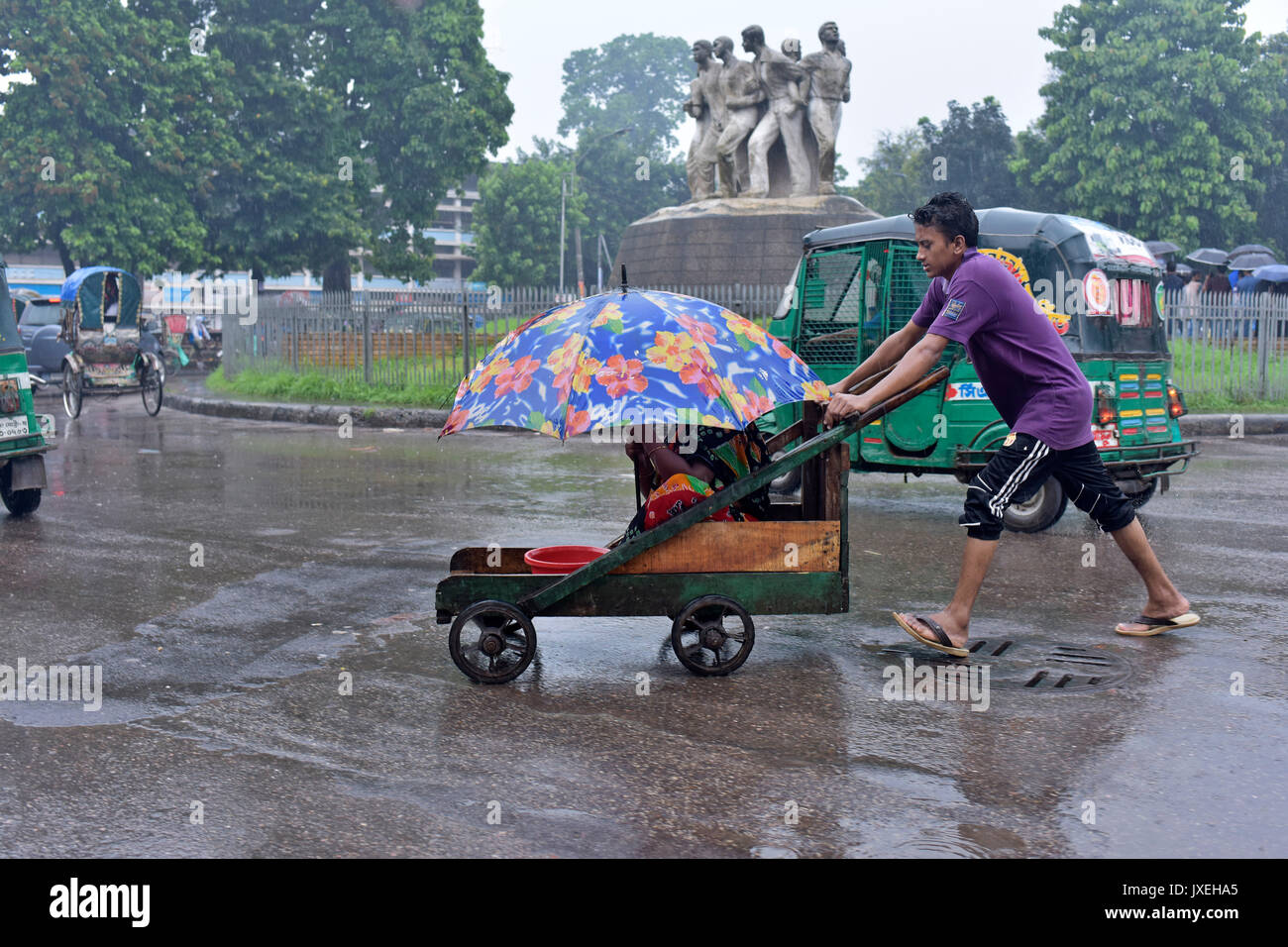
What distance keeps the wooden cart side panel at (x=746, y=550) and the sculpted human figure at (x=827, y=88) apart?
789 inches

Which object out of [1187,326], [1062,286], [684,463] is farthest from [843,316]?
[1187,326]

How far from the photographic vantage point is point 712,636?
17.3 ft

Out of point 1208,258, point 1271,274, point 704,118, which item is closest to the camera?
point 704,118

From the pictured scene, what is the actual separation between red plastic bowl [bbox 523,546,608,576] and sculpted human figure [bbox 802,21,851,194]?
1981 cm

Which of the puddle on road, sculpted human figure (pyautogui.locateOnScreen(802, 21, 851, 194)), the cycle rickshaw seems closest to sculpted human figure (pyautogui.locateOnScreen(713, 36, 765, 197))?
sculpted human figure (pyautogui.locateOnScreen(802, 21, 851, 194))

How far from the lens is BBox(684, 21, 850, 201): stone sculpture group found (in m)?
23.9

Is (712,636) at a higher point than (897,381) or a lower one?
lower

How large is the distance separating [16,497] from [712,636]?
6649 millimetres

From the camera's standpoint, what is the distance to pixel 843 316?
32.6 ft

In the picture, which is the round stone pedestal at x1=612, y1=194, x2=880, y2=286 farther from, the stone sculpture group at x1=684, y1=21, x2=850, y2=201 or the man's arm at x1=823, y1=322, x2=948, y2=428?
the man's arm at x1=823, y1=322, x2=948, y2=428

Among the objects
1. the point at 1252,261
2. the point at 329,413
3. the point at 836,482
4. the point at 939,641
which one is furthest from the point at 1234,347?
the point at 1252,261

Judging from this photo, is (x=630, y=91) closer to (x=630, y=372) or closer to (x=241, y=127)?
(x=241, y=127)
